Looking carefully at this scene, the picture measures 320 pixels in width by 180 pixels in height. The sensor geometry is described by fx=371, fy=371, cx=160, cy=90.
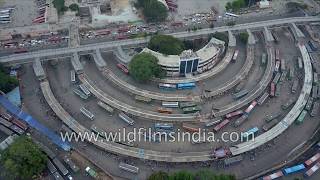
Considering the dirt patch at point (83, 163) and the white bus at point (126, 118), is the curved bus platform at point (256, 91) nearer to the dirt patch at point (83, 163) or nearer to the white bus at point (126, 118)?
the white bus at point (126, 118)

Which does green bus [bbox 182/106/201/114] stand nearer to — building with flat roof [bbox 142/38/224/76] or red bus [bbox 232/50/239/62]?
building with flat roof [bbox 142/38/224/76]

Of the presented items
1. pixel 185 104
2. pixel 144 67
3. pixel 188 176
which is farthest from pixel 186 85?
pixel 188 176

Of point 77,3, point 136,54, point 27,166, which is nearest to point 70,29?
point 77,3

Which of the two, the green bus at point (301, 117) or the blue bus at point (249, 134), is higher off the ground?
the green bus at point (301, 117)

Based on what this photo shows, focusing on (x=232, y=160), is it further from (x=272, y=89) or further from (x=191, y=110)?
(x=272, y=89)

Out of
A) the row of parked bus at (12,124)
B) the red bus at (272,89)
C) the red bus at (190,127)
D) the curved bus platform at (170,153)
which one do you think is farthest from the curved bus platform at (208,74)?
the row of parked bus at (12,124)

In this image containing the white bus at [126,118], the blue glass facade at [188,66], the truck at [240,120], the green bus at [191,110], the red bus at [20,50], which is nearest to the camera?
the white bus at [126,118]

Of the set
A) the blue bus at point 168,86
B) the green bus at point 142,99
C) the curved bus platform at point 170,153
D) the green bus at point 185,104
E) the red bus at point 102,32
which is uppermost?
the red bus at point 102,32
